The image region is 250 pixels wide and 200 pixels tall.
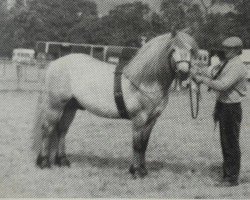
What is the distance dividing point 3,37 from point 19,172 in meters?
1.57

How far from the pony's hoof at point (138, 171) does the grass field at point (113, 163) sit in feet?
0.19

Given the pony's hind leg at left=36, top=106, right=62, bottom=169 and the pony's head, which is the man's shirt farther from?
the pony's hind leg at left=36, top=106, right=62, bottom=169

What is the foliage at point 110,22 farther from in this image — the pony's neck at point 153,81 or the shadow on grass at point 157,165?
the shadow on grass at point 157,165

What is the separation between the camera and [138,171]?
5.24 m

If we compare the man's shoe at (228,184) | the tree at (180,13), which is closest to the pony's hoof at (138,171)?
the man's shoe at (228,184)

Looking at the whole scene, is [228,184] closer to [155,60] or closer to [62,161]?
[155,60]

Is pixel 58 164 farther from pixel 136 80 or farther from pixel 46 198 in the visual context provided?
pixel 136 80

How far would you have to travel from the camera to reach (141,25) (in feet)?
19.1

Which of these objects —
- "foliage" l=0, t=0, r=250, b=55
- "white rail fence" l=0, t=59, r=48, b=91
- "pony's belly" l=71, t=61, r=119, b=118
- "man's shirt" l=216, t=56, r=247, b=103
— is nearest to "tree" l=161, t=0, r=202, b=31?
"foliage" l=0, t=0, r=250, b=55

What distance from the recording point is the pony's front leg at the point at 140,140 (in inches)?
201

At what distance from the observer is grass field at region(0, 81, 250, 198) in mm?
4883

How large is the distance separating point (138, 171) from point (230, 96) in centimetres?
127

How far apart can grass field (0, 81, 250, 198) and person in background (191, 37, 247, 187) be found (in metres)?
0.27

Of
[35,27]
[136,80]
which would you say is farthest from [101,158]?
[35,27]
